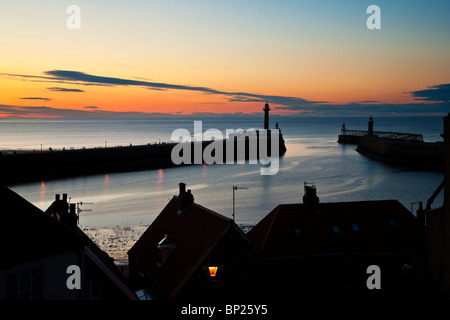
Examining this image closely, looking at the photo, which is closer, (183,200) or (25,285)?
(25,285)

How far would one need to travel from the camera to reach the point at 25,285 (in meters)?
10.1

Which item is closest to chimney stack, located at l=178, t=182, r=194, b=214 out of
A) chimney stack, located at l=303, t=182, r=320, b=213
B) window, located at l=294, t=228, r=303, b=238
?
window, located at l=294, t=228, r=303, b=238

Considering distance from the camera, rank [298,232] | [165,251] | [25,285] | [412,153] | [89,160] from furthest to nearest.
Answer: [412,153] < [89,160] < [298,232] < [165,251] < [25,285]

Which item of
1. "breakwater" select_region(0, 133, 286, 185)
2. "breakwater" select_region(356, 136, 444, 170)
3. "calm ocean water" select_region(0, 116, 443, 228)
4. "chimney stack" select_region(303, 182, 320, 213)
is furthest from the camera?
"breakwater" select_region(356, 136, 444, 170)

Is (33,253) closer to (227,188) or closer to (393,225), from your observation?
(393,225)

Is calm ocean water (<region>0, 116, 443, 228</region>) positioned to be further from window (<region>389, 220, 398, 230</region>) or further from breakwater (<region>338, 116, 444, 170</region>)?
window (<region>389, 220, 398, 230</region>)

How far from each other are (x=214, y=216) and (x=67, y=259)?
48.9ft

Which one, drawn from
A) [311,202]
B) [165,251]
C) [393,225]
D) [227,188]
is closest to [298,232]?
[311,202]

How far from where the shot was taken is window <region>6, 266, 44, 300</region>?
31.5ft

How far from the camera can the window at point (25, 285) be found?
9.59 m
